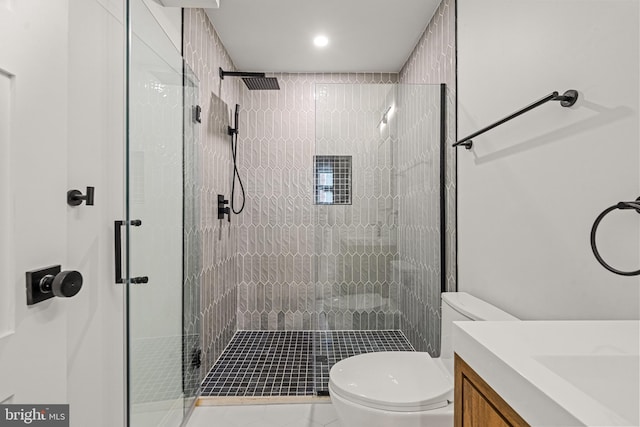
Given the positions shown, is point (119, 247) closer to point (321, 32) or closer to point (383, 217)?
point (383, 217)

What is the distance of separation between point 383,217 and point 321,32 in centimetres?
152

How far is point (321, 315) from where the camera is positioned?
2.38 meters

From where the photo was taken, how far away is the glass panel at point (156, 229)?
138 centimetres

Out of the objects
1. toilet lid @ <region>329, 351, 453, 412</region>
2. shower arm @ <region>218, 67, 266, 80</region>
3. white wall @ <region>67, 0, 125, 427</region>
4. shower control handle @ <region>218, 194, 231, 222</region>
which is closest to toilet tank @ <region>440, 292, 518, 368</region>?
toilet lid @ <region>329, 351, 453, 412</region>

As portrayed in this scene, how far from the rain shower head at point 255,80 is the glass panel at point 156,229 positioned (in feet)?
3.08

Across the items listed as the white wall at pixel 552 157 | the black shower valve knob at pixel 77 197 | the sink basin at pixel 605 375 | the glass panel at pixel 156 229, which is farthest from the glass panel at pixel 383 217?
the sink basin at pixel 605 375

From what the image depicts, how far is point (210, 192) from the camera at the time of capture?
8.82ft

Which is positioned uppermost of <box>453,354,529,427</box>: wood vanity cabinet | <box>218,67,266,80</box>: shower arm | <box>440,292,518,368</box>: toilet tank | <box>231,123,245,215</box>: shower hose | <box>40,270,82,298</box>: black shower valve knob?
<box>218,67,266,80</box>: shower arm

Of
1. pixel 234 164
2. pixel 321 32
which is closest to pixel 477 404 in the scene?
pixel 321 32

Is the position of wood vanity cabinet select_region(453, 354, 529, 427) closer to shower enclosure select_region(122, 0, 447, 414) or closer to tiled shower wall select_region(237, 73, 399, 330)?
shower enclosure select_region(122, 0, 447, 414)

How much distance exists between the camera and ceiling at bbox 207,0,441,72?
245 centimetres

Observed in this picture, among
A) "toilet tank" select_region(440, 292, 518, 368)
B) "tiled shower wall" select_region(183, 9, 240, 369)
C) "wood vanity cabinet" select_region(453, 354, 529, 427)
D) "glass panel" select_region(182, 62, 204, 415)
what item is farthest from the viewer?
"tiled shower wall" select_region(183, 9, 240, 369)

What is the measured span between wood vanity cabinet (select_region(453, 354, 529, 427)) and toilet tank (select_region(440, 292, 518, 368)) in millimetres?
727

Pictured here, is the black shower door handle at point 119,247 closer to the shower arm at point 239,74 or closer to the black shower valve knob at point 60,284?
the black shower valve knob at point 60,284
